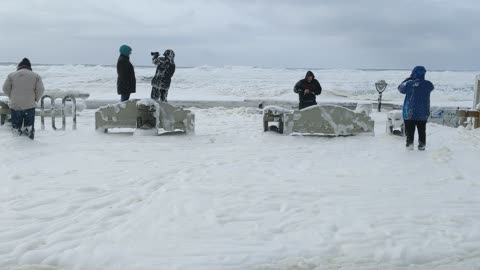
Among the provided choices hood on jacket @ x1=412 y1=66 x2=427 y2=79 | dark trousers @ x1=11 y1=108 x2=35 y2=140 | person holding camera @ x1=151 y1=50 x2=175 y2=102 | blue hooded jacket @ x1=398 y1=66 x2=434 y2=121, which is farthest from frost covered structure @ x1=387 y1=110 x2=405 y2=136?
dark trousers @ x1=11 y1=108 x2=35 y2=140

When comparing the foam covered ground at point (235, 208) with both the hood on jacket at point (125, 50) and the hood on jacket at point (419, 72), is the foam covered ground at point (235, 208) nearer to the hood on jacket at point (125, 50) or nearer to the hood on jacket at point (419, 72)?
the hood on jacket at point (419, 72)

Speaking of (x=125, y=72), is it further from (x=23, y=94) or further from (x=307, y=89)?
(x=307, y=89)

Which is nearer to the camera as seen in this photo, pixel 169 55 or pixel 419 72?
pixel 419 72

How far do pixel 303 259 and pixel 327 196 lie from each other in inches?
71.7

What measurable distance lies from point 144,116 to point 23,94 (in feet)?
7.39

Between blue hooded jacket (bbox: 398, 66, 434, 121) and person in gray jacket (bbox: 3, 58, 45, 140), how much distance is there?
21.0 ft

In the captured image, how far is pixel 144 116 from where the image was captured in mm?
10656

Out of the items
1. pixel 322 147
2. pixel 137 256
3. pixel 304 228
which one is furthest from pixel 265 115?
pixel 137 256

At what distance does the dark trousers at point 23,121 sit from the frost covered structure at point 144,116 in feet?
4.53

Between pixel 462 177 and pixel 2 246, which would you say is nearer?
pixel 2 246

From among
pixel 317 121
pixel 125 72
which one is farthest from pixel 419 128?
pixel 125 72

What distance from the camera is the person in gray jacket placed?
376 inches

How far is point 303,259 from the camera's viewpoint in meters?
3.88

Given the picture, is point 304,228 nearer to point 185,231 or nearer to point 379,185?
point 185,231
